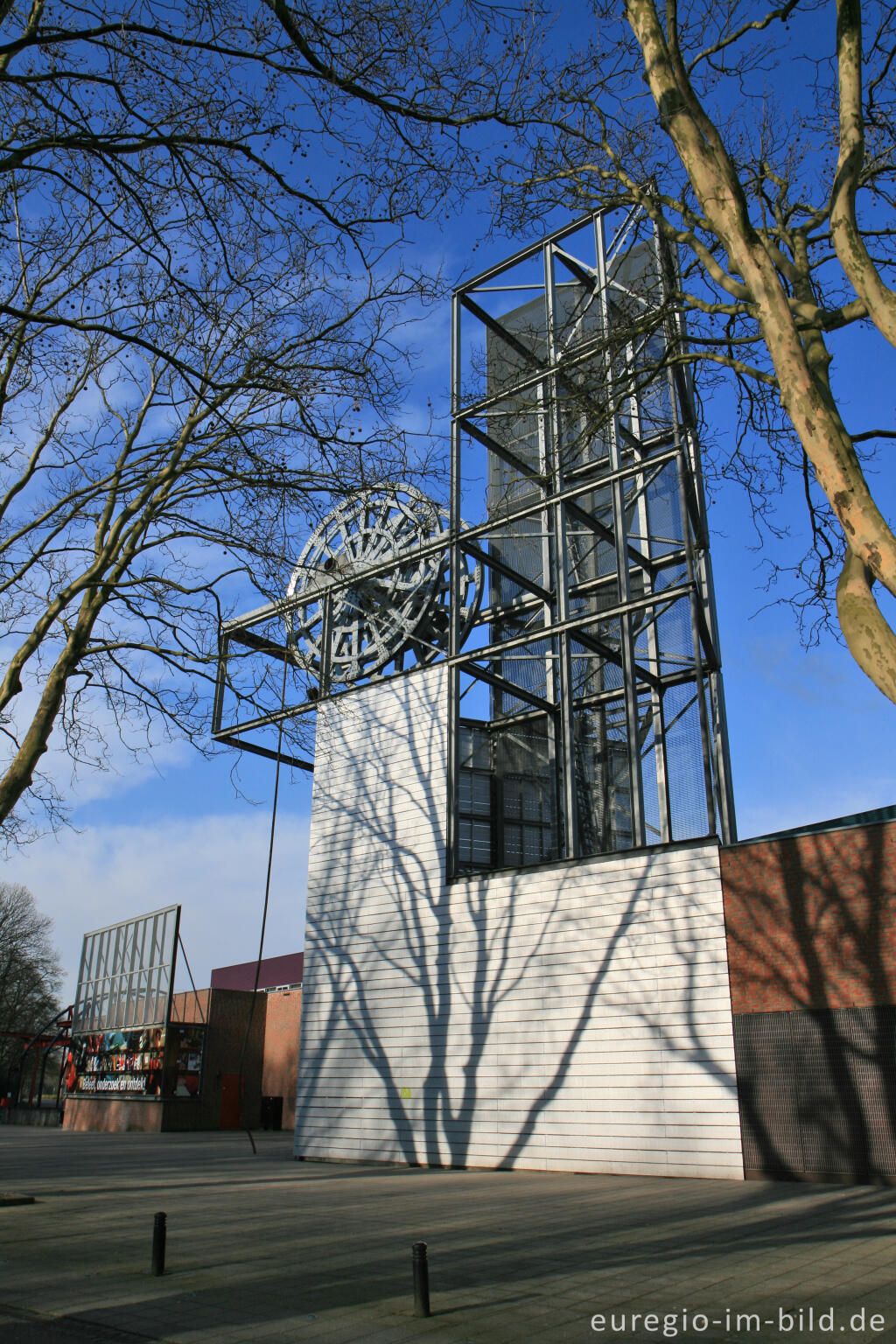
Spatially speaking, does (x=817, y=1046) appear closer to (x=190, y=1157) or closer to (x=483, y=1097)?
(x=483, y=1097)

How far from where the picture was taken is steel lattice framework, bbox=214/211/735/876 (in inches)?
637

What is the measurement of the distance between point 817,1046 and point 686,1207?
3.55 m

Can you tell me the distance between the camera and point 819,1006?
12211 millimetres

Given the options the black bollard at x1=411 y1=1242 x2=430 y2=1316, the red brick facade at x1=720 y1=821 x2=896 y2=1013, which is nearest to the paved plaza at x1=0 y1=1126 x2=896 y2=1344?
the black bollard at x1=411 y1=1242 x2=430 y2=1316

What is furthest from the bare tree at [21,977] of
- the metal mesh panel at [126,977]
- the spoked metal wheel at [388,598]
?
the spoked metal wheel at [388,598]

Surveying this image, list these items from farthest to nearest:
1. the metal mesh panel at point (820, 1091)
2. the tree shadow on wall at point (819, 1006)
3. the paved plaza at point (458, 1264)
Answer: the tree shadow on wall at point (819, 1006) < the metal mesh panel at point (820, 1091) < the paved plaza at point (458, 1264)

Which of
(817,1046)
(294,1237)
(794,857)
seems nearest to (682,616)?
(794,857)

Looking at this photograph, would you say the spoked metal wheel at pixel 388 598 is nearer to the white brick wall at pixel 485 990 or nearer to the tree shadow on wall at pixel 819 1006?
the white brick wall at pixel 485 990

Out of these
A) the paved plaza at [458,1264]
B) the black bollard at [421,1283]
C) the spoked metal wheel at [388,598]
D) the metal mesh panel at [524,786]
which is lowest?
the paved plaza at [458,1264]

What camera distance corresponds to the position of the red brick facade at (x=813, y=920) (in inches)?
470

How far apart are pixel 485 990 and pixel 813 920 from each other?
556 centimetres

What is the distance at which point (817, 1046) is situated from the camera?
12094mm

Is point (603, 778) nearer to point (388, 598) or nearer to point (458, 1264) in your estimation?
point (388, 598)

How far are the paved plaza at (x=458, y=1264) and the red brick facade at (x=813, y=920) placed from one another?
86.9 inches
